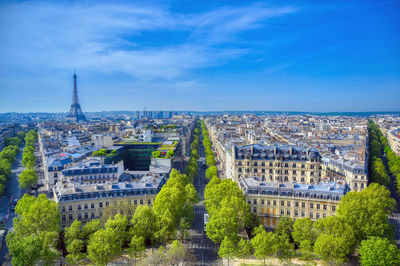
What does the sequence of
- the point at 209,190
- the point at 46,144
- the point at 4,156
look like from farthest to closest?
the point at 46,144
the point at 4,156
the point at 209,190

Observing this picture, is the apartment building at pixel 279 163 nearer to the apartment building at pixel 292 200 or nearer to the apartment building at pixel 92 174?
the apartment building at pixel 292 200

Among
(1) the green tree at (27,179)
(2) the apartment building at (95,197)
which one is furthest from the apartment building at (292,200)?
(1) the green tree at (27,179)

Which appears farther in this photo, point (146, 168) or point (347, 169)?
point (146, 168)

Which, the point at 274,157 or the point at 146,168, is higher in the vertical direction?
the point at 274,157

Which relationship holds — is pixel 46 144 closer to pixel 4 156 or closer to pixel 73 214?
pixel 4 156

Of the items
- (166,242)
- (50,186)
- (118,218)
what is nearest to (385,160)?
(166,242)

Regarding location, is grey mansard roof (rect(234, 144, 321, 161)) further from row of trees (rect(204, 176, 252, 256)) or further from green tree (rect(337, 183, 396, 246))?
green tree (rect(337, 183, 396, 246))

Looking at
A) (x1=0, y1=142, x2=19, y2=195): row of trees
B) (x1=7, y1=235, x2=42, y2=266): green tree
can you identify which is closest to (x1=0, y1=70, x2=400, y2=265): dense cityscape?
(x1=7, y1=235, x2=42, y2=266): green tree
